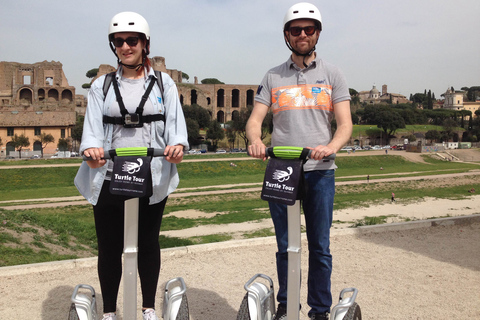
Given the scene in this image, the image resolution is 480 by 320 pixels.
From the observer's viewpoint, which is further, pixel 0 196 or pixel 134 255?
pixel 0 196

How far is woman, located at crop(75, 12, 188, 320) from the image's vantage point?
252cm

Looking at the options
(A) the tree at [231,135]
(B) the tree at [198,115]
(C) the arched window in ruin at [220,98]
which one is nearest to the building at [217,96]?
(C) the arched window in ruin at [220,98]

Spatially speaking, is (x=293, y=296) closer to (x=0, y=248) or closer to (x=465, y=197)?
(x=0, y=248)

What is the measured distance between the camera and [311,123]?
2707mm

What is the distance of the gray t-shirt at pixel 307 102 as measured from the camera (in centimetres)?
270

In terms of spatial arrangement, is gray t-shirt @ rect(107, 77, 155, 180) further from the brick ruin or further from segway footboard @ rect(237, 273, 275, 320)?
the brick ruin

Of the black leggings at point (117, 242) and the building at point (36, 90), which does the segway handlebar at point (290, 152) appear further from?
the building at point (36, 90)

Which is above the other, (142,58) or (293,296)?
(142,58)

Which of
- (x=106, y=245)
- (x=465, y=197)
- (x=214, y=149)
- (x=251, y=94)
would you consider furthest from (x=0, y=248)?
(x=251, y=94)

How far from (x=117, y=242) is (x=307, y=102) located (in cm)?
149

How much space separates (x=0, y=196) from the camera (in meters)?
20.8

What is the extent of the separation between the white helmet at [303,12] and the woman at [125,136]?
0.87m

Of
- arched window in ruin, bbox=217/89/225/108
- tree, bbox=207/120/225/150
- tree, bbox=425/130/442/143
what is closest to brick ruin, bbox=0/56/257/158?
arched window in ruin, bbox=217/89/225/108

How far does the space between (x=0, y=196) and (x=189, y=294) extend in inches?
801
